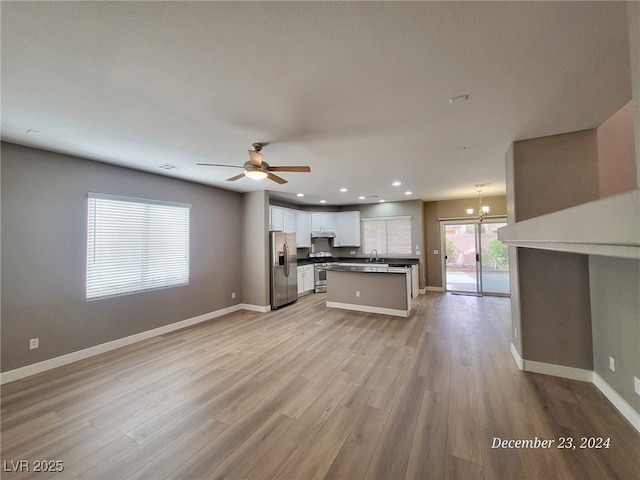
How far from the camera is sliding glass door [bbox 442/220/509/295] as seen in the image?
6.67 metres

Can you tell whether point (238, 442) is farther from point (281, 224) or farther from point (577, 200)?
point (281, 224)

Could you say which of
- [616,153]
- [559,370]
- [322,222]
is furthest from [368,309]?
[616,153]

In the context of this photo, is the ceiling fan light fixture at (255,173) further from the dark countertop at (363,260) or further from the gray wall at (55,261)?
the dark countertop at (363,260)

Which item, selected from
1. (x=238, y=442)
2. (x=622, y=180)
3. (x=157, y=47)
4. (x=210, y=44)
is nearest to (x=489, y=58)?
(x=210, y=44)

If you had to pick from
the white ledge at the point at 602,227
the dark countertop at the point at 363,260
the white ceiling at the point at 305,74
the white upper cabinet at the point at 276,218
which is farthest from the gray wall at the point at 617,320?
the white upper cabinet at the point at 276,218

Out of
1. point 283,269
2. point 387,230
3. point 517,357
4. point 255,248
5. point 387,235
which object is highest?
point 387,230

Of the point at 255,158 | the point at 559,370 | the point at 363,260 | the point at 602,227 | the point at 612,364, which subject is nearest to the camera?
the point at 602,227

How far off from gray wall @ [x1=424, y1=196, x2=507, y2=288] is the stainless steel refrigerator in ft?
13.9

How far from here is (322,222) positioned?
→ 8.16 meters

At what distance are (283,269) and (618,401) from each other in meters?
5.26

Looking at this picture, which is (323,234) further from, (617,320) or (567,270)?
(617,320)

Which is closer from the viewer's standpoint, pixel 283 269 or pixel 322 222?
pixel 283 269

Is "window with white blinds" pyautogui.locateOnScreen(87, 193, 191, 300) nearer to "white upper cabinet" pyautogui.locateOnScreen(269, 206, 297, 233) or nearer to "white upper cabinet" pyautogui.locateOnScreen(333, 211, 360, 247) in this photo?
"white upper cabinet" pyautogui.locateOnScreen(269, 206, 297, 233)

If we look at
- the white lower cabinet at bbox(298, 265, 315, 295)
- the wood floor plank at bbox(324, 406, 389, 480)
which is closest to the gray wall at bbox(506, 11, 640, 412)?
the wood floor plank at bbox(324, 406, 389, 480)
